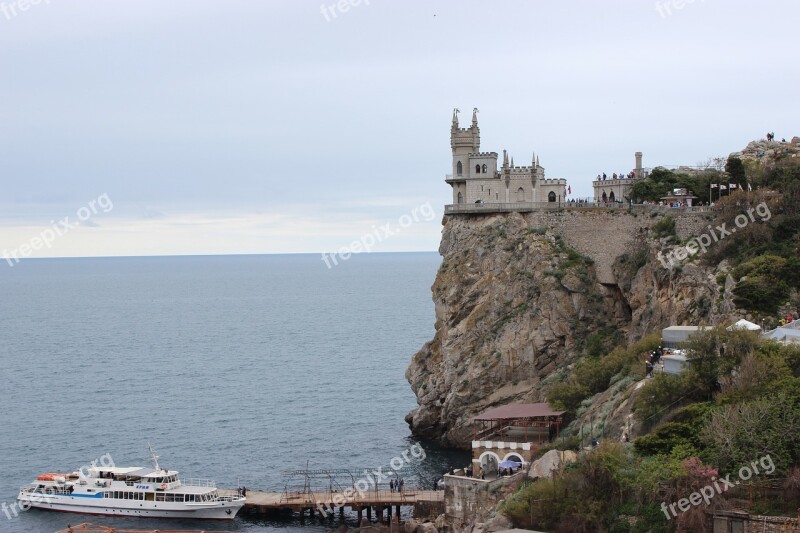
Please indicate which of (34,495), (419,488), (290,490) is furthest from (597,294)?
(34,495)

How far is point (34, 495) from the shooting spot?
213ft

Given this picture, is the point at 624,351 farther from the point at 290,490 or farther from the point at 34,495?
the point at 34,495

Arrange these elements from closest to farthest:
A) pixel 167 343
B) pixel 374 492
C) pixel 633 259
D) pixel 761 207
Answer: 1. pixel 374 492
2. pixel 761 207
3. pixel 633 259
4. pixel 167 343

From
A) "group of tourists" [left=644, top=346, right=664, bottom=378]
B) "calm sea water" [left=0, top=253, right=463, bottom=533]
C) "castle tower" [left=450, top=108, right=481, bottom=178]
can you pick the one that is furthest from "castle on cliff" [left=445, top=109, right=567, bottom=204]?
"group of tourists" [left=644, top=346, right=664, bottom=378]

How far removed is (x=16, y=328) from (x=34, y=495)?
11683cm

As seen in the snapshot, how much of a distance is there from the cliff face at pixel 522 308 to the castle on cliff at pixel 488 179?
3.15 meters

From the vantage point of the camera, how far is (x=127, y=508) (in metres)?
65.2

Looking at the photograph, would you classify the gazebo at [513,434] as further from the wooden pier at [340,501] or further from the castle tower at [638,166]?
the castle tower at [638,166]

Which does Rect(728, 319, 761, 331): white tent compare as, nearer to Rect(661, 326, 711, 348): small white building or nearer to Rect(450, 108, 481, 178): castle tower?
Rect(661, 326, 711, 348): small white building

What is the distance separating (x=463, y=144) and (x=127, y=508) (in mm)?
37233

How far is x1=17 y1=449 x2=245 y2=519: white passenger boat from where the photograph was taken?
6419 cm

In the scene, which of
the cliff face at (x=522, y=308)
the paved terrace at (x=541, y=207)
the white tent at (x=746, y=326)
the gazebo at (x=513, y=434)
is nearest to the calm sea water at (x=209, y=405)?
the cliff face at (x=522, y=308)

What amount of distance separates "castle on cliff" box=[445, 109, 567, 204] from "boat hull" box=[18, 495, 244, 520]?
31994 mm

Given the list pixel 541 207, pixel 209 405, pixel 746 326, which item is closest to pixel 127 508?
pixel 209 405
